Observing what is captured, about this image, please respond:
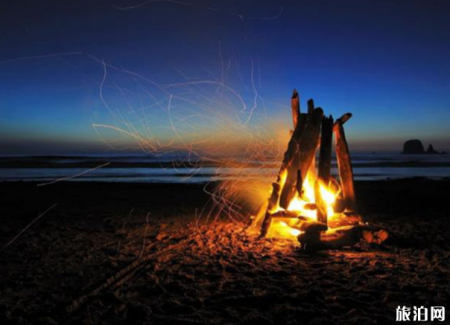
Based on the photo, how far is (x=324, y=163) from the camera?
7.53m

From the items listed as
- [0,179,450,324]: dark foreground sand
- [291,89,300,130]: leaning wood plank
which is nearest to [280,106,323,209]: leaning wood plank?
[291,89,300,130]: leaning wood plank

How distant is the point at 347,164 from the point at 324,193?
3.63 ft

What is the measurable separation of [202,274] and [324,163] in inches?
147

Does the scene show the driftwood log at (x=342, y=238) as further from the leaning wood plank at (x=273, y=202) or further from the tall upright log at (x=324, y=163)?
the leaning wood plank at (x=273, y=202)

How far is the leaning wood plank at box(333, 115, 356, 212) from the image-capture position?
8.22 meters

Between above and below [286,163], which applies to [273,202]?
below

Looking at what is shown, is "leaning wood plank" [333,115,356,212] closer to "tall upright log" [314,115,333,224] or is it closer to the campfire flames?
the campfire flames

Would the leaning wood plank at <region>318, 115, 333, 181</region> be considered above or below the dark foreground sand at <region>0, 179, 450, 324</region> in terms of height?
above

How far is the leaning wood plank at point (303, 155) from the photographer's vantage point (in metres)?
7.66

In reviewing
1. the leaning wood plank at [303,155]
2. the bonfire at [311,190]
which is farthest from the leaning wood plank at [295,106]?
the leaning wood plank at [303,155]

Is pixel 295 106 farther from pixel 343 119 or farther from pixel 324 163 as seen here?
pixel 324 163
